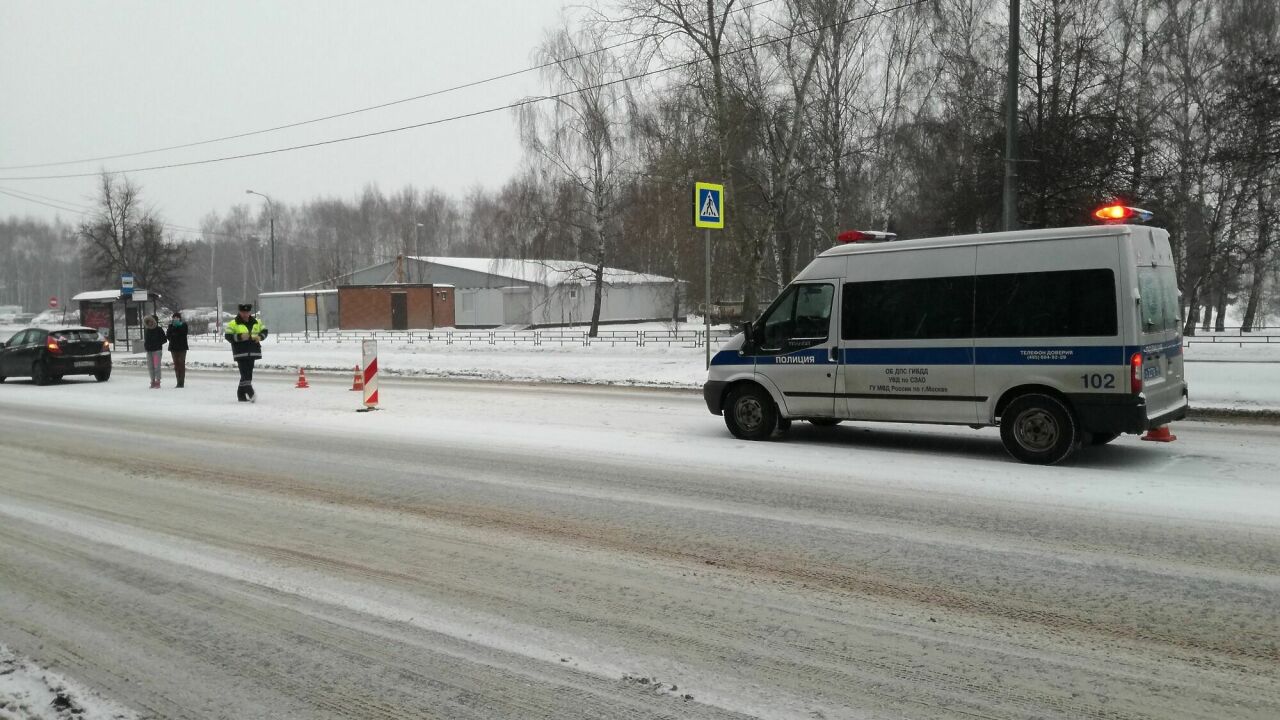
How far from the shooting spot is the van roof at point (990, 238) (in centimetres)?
892

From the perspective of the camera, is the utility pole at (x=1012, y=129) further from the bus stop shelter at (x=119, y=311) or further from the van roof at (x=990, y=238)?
the bus stop shelter at (x=119, y=311)

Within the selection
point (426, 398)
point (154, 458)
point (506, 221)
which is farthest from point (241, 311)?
point (506, 221)

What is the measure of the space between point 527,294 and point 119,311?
24.6 m

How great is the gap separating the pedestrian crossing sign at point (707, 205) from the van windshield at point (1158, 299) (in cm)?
815

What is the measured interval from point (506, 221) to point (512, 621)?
1698 inches

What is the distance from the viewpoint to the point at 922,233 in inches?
1200

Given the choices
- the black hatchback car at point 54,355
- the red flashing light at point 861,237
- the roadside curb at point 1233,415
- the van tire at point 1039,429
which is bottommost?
the roadside curb at point 1233,415

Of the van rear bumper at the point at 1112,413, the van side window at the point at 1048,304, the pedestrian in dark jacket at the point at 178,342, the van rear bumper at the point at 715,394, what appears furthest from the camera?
the pedestrian in dark jacket at the point at 178,342

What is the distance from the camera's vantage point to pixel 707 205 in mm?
16641

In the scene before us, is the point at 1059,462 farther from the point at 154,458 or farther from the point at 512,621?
the point at 154,458

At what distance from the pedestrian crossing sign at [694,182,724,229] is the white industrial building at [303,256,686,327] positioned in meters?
34.9

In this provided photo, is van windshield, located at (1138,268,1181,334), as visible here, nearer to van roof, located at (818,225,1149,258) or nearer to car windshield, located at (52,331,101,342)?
van roof, located at (818,225,1149,258)

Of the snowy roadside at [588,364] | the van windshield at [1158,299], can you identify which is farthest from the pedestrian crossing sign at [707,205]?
the van windshield at [1158,299]

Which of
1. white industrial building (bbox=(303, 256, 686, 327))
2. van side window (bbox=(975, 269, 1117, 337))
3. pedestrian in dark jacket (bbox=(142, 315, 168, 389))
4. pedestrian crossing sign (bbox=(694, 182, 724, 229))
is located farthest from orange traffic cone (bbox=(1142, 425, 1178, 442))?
white industrial building (bbox=(303, 256, 686, 327))
